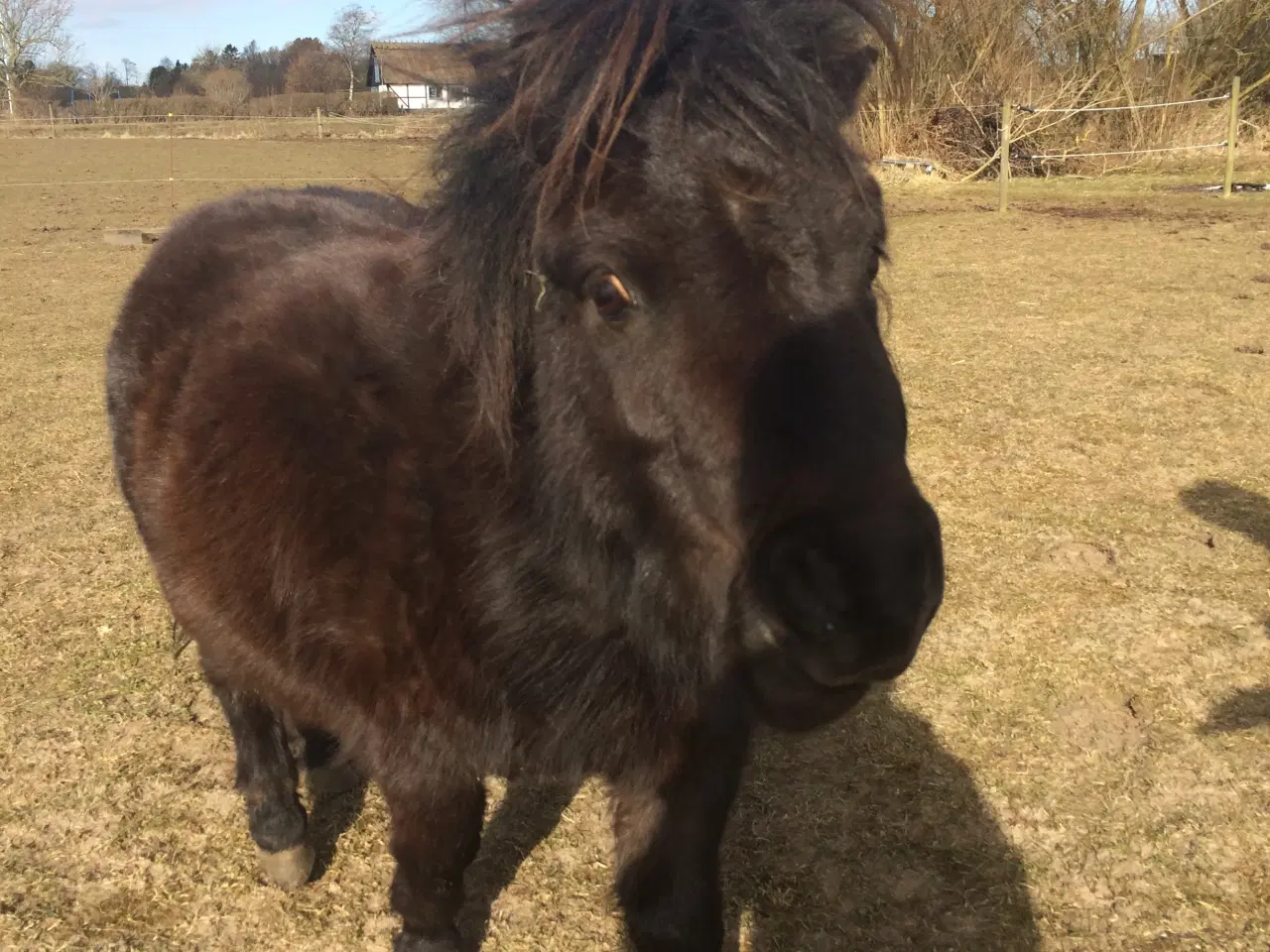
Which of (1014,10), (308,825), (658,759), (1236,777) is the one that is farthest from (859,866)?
(1014,10)

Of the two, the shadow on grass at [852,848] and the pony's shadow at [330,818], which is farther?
the pony's shadow at [330,818]

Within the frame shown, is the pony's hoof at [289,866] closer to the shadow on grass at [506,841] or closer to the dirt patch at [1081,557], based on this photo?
the shadow on grass at [506,841]

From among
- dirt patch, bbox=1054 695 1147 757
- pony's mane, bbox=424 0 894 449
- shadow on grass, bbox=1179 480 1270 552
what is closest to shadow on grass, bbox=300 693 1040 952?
dirt patch, bbox=1054 695 1147 757

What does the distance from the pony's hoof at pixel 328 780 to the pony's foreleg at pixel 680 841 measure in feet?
3.70

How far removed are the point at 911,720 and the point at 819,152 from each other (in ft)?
7.03

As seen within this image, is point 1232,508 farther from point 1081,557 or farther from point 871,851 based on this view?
point 871,851

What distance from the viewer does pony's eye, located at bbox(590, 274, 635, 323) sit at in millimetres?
1432

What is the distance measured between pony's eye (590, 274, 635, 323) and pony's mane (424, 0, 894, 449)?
122 mm

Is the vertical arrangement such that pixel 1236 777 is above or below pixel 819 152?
below

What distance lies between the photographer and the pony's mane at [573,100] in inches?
56.0

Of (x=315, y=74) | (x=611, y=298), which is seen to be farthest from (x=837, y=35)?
(x=315, y=74)

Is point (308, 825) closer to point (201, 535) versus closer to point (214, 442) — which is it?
point (201, 535)

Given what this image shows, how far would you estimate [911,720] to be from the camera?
9.89 ft

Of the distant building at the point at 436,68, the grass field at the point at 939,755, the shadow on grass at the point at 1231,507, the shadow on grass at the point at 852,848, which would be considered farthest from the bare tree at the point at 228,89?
the shadow on grass at the point at 852,848
